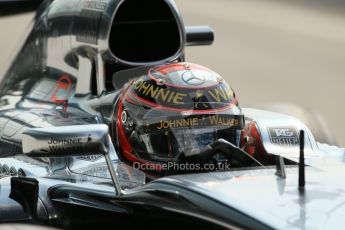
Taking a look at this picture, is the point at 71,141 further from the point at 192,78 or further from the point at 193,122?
the point at 192,78

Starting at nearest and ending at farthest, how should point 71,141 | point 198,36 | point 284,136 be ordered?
1. point 71,141
2. point 284,136
3. point 198,36

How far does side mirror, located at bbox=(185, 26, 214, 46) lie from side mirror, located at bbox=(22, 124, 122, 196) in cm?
277

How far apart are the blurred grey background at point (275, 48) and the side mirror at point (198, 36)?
2280 millimetres

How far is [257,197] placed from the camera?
12.2 feet

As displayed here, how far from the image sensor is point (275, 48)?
11641 mm

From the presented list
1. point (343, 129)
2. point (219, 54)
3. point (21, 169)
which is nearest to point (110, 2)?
point (21, 169)

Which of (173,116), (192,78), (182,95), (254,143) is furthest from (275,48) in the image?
(173,116)

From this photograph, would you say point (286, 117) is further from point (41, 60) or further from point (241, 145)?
point (41, 60)

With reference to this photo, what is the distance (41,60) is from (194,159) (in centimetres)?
229

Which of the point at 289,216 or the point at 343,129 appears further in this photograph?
the point at 343,129

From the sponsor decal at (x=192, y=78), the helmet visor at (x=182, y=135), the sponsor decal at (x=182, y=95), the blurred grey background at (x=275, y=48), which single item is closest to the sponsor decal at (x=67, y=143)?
the helmet visor at (x=182, y=135)

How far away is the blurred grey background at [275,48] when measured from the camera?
9961 mm

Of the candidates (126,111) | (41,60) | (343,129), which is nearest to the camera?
(126,111)

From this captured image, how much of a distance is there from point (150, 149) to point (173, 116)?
0.17 meters
